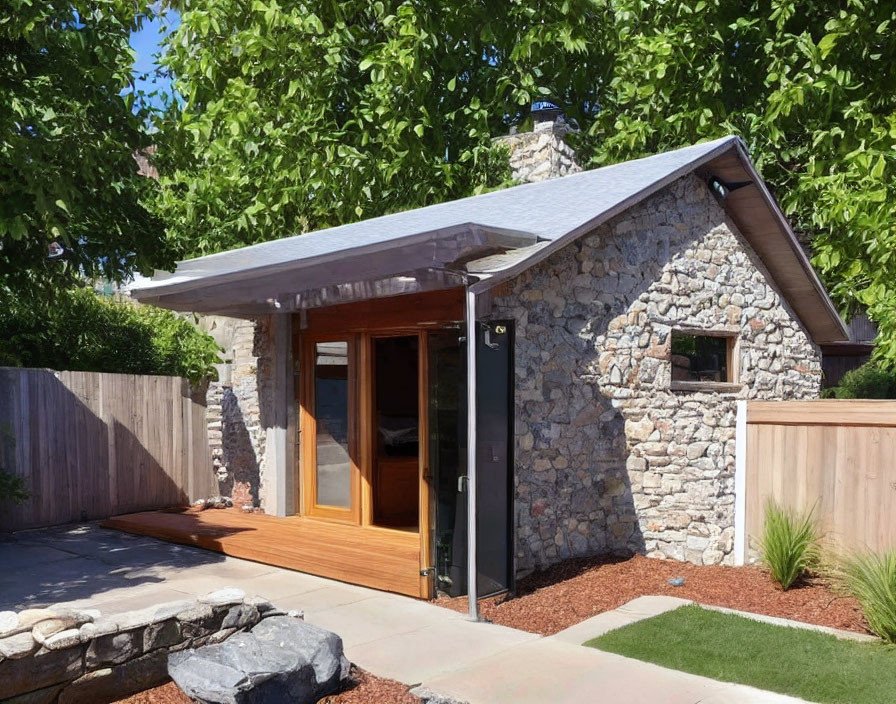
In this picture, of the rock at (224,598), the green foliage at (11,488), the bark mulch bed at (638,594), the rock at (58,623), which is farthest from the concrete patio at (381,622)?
the rock at (58,623)

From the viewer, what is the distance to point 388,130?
15.1 metres

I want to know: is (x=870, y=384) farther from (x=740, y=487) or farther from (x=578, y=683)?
(x=578, y=683)

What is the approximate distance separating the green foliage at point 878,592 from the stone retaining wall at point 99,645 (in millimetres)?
4421

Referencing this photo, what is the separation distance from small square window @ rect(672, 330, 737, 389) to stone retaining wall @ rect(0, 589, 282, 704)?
5589 millimetres

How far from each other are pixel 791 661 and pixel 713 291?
4.72 m

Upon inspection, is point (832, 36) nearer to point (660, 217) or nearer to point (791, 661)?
point (660, 217)

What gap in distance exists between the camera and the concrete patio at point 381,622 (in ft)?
18.4

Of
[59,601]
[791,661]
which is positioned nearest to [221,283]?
[59,601]

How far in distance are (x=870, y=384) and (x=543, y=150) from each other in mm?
6779

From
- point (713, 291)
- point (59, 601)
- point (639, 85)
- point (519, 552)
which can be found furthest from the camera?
point (639, 85)

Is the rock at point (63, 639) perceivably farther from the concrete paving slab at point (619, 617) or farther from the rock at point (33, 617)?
the concrete paving slab at point (619, 617)

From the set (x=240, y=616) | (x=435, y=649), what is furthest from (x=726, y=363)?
(x=240, y=616)

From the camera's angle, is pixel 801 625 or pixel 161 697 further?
pixel 801 625

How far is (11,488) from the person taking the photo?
31.8 ft
